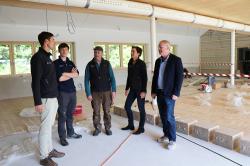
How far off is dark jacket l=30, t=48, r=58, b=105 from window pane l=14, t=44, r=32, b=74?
6536 millimetres

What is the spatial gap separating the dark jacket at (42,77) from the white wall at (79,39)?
6236 mm

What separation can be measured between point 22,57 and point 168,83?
23.4 ft

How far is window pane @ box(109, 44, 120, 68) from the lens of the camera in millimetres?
11000

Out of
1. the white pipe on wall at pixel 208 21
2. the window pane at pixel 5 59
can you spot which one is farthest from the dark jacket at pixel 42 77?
the window pane at pixel 5 59

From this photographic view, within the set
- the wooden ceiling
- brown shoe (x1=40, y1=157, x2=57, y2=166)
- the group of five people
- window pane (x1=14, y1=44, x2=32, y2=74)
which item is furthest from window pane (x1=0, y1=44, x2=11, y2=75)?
brown shoe (x1=40, y1=157, x2=57, y2=166)

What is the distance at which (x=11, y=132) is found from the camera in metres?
4.04

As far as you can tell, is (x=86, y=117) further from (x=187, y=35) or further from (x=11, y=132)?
(x=187, y=35)

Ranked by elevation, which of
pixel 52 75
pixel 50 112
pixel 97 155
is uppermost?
pixel 52 75

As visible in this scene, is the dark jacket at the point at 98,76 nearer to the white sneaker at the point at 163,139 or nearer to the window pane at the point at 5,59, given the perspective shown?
the white sneaker at the point at 163,139

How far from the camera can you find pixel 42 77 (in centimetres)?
264

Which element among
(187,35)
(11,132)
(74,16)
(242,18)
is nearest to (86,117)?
(11,132)

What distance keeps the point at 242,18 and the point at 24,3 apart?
6968 millimetres

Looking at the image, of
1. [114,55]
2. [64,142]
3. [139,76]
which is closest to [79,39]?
[114,55]

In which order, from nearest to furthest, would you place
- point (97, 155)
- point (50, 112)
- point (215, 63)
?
point (50, 112) < point (97, 155) < point (215, 63)
